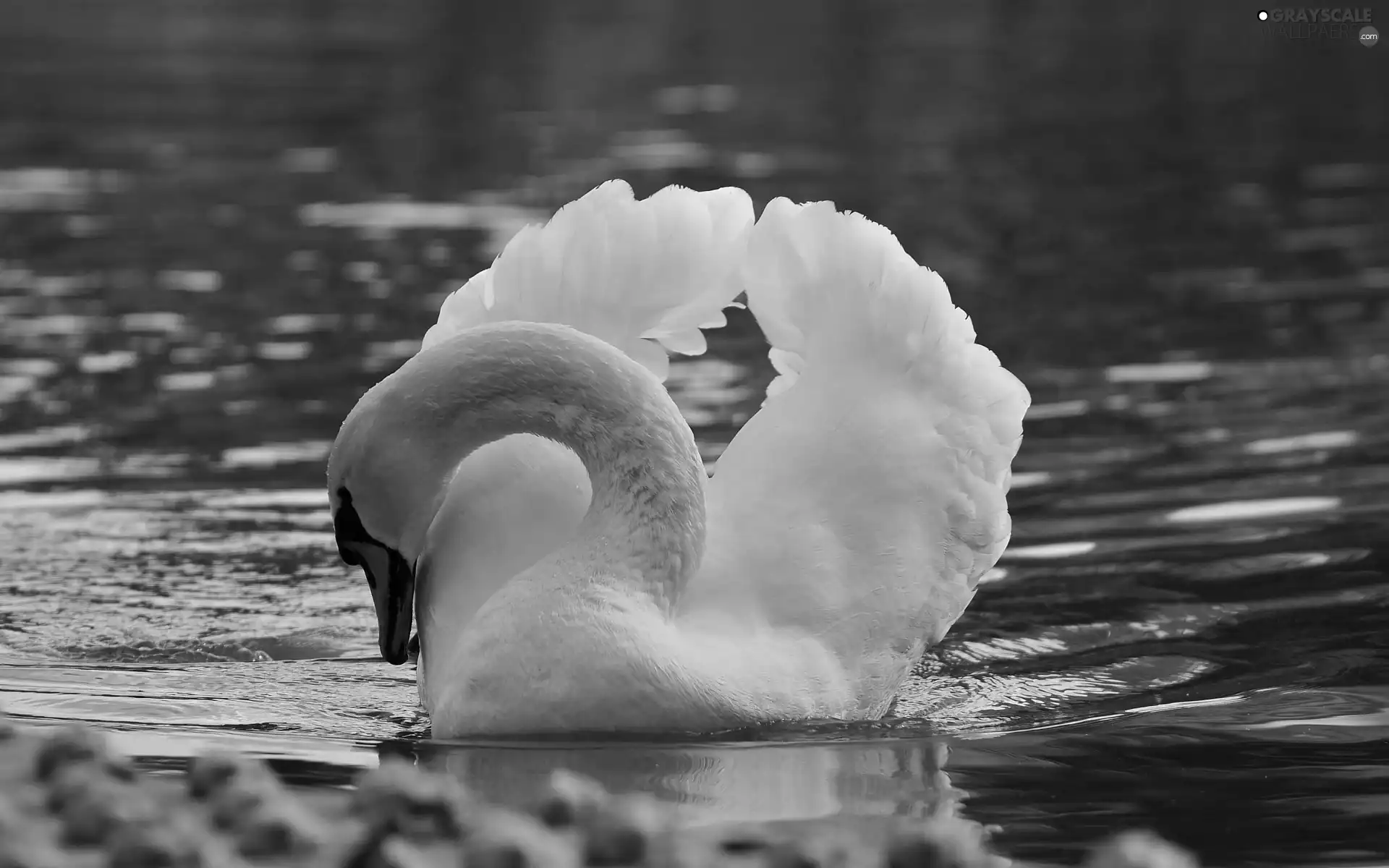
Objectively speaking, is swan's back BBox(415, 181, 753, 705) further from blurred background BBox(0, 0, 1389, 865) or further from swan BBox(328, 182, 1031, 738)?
blurred background BBox(0, 0, 1389, 865)

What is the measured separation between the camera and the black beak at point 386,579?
5.75 metres

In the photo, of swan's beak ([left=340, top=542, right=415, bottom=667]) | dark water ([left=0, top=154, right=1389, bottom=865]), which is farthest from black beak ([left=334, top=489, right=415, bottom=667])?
dark water ([left=0, top=154, right=1389, bottom=865])

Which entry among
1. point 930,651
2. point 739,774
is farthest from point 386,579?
point 930,651

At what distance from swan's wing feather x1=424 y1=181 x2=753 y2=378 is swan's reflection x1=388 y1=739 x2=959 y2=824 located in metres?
1.45

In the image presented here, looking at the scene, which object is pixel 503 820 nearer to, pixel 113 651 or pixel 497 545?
pixel 497 545

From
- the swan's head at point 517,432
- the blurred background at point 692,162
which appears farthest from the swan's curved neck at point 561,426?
the blurred background at point 692,162

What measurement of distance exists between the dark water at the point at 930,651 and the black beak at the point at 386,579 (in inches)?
8.6

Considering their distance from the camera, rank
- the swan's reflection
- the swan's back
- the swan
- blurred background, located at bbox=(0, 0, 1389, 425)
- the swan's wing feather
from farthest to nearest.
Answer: blurred background, located at bbox=(0, 0, 1389, 425) < the swan's wing feather < the swan's back < the swan < the swan's reflection

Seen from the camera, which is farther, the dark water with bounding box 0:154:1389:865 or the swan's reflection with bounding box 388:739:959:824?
the dark water with bounding box 0:154:1389:865

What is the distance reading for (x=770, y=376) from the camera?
34.6 feet

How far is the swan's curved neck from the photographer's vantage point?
5625 millimetres

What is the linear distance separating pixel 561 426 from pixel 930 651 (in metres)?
1.58

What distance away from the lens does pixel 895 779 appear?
5.30 meters

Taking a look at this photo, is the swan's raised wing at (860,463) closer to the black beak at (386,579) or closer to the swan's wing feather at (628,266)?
the swan's wing feather at (628,266)
